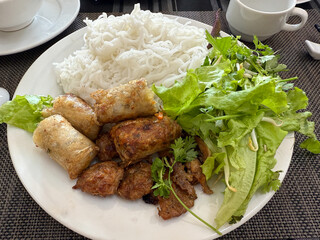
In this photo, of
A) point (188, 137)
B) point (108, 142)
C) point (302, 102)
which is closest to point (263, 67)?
point (302, 102)

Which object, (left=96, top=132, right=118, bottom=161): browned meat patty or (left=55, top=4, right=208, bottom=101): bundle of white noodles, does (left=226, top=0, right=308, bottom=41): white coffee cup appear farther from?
(left=96, top=132, right=118, bottom=161): browned meat patty

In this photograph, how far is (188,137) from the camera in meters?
2.13

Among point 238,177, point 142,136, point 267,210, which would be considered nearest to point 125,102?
point 142,136

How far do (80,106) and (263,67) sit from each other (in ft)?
5.94

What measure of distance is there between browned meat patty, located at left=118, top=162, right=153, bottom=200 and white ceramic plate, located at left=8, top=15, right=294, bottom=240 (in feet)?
0.20

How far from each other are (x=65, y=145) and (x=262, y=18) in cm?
269

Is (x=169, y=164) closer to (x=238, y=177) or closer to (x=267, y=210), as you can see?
(x=238, y=177)

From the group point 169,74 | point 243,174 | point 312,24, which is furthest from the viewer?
point 312,24

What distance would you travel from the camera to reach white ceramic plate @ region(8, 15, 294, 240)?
5.64 feet

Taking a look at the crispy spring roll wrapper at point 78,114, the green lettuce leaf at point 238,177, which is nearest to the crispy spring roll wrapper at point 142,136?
the crispy spring roll wrapper at point 78,114

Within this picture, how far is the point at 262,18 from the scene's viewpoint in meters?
3.11

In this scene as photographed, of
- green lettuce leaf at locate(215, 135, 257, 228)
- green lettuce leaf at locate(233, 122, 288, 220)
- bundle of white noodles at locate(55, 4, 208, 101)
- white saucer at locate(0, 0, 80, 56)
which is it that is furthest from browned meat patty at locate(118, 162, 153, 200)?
white saucer at locate(0, 0, 80, 56)

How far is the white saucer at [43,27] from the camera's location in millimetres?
3100

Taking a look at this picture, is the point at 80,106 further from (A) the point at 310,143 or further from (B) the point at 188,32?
(A) the point at 310,143
